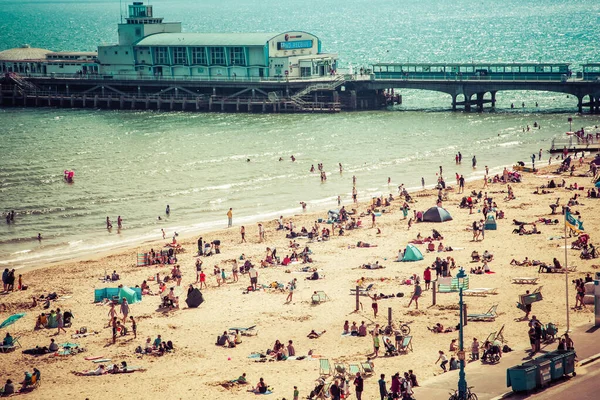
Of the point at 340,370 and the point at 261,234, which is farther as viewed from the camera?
the point at 261,234

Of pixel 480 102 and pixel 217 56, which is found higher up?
pixel 217 56

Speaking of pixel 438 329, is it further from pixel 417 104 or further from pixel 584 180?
pixel 417 104

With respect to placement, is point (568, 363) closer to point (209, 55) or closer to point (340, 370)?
point (340, 370)

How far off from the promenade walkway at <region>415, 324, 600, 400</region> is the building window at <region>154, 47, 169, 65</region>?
7016 centimetres

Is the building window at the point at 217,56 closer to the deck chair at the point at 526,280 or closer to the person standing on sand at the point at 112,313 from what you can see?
the person standing on sand at the point at 112,313

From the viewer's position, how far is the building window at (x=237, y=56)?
89.5 m

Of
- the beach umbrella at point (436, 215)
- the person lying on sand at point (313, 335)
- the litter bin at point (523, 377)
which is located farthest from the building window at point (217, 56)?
the litter bin at point (523, 377)

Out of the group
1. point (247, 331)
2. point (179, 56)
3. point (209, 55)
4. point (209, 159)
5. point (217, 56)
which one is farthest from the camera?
point (179, 56)

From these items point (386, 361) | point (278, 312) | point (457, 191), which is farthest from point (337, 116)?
point (386, 361)

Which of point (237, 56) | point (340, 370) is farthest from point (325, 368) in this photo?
point (237, 56)

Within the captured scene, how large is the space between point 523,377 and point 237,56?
69614 mm

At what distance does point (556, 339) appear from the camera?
27.3 metres

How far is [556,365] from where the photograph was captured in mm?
23891

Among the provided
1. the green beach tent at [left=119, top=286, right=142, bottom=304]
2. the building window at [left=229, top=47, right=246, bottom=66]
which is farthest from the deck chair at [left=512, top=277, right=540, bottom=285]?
the building window at [left=229, top=47, right=246, bottom=66]
